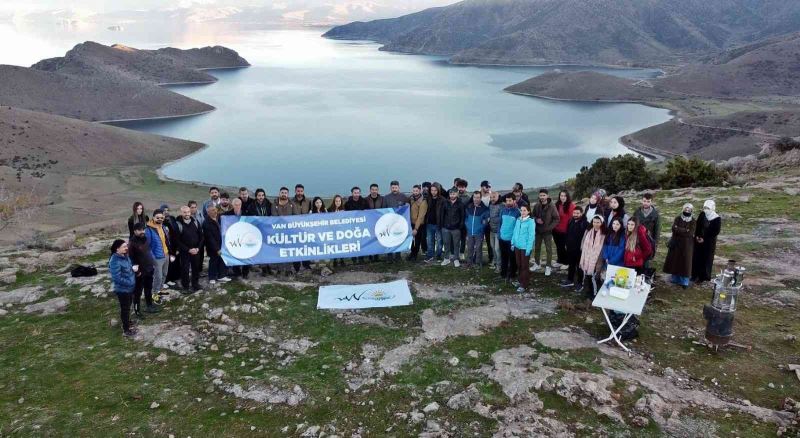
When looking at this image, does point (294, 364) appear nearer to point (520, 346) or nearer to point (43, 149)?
point (520, 346)

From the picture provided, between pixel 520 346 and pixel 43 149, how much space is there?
71.0 metres

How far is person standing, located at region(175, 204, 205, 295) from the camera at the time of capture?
10.6 metres

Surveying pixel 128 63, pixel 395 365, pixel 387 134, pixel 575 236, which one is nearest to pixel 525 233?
pixel 575 236

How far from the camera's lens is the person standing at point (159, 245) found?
10062 mm

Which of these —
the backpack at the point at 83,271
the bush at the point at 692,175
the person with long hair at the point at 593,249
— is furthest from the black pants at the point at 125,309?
the bush at the point at 692,175

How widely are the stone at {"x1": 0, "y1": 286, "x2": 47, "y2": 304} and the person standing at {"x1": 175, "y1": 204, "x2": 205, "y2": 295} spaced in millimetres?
3066

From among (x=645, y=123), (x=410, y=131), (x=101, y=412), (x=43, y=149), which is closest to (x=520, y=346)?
(x=101, y=412)

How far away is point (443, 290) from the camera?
36.0 ft

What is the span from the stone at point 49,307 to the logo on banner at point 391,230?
6.54 m

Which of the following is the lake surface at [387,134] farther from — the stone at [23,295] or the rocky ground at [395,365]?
the rocky ground at [395,365]

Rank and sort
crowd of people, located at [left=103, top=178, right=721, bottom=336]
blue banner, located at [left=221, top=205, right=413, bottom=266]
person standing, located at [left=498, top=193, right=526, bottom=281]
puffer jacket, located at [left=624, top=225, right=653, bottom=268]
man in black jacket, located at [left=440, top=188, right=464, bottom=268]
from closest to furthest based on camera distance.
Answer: puffer jacket, located at [left=624, top=225, right=653, bottom=268] < crowd of people, located at [left=103, top=178, right=721, bottom=336] < person standing, located at [left=498, top=193, right=526, bottom=281] < blue banner, located at [left=221, top=205, right=413, bottom=266] < man in black jacket, located at [left=440, top=188, right=464, bottom=268]

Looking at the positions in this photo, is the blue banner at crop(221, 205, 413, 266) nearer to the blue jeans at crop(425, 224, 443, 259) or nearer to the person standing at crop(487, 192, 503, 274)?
the blue jeans at crop(425, 224, 443, 259)

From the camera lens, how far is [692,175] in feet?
84.5

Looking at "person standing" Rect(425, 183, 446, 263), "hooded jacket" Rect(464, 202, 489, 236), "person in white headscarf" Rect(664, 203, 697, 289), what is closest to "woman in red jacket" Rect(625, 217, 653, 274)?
"person in white headscarf" Rect(664, 203, 697, 289)
